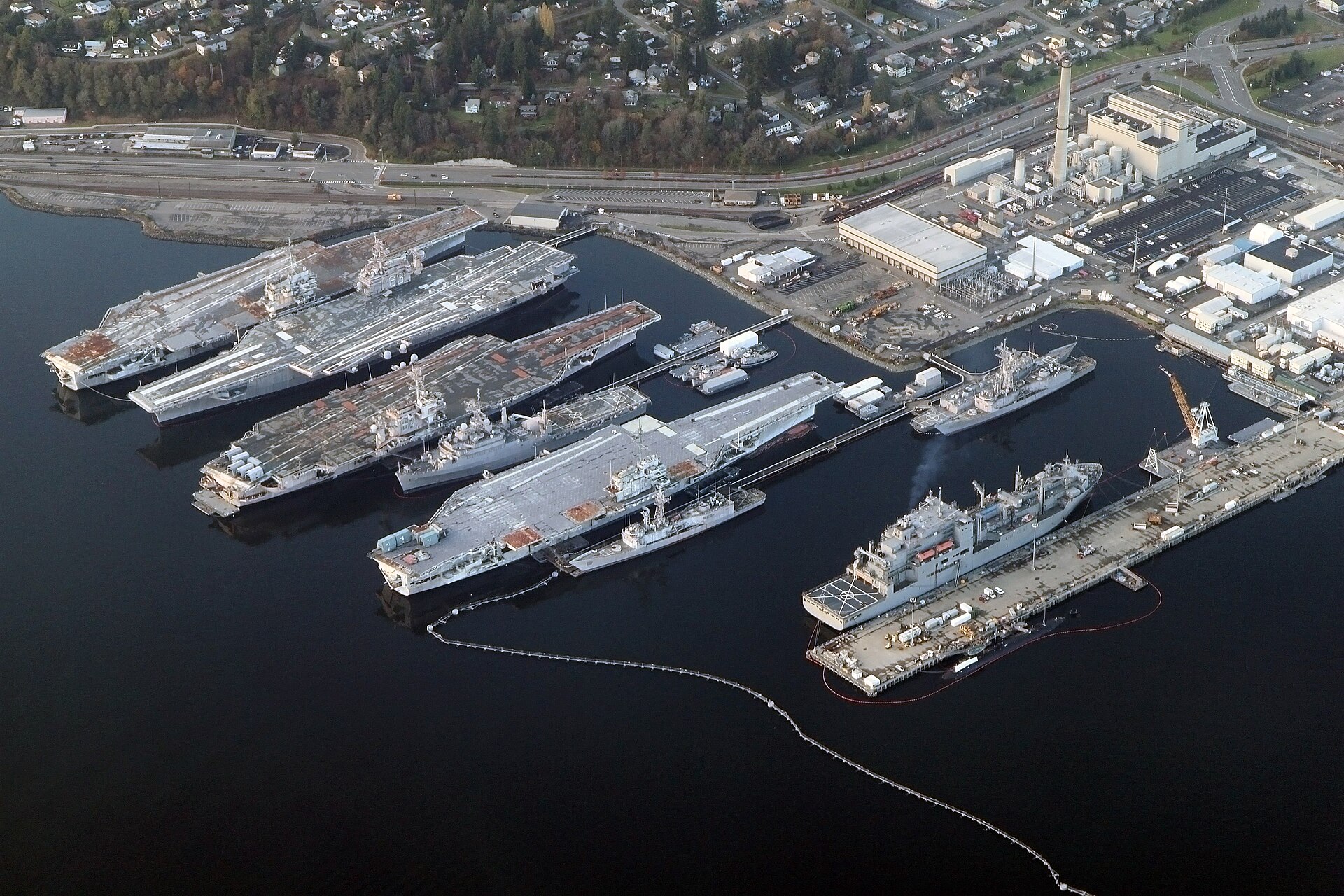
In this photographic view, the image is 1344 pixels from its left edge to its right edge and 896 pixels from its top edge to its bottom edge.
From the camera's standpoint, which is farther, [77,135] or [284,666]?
[77,135]

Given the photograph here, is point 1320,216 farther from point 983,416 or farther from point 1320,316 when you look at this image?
point 983,416

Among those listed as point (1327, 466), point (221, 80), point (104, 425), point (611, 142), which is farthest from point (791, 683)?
point (221, 80)

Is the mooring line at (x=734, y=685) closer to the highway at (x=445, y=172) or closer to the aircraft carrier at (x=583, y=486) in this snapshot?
the aircraft carrier at (x=583, y=486)

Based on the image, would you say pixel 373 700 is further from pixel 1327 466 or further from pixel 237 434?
pixel 1327 466

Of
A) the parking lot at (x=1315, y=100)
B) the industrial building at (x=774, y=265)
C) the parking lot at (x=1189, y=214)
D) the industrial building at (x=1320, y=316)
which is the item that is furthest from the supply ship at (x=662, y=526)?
the parking lot at (x=1315, y=100)

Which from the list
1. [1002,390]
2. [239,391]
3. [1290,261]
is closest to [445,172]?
[239,391]
